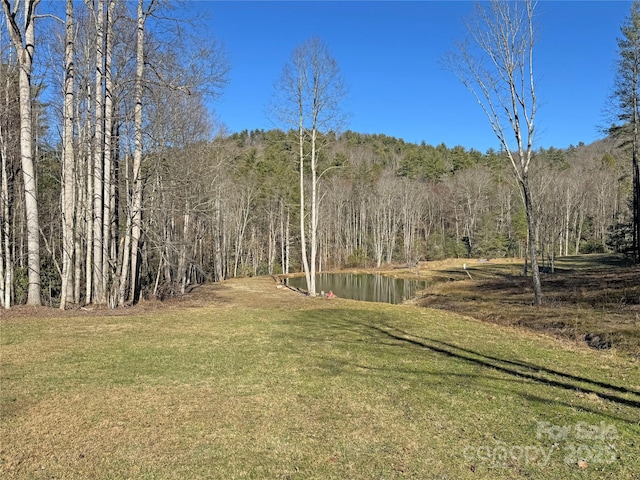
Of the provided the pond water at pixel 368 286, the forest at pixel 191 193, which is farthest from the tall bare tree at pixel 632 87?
the pond water at pixel 368 286

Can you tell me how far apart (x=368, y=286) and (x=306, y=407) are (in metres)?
27.5

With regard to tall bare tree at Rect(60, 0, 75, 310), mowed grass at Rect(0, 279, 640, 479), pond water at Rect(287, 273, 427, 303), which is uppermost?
tall bare tree at Rect(60, 0, 75, 310)

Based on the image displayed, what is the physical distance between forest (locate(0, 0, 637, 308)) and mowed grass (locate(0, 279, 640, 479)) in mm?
4746

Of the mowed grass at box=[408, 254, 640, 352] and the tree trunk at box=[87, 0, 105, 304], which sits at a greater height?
the tree trunk at box=[87, 0, 105, 304]

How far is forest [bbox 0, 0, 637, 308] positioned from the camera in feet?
35.3

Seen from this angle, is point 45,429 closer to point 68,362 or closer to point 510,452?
point 68,362

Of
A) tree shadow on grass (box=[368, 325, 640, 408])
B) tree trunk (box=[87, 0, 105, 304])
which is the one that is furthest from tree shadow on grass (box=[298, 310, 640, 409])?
tree trunk (box=[87, 0, 105, 304])

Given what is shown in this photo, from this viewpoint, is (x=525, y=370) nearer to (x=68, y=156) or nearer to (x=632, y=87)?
(x=68, y=156)

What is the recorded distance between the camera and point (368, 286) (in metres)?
31.5

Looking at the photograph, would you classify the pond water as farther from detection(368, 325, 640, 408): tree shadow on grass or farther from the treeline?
detection(368, 325, 640, 408): tree shadow on grass

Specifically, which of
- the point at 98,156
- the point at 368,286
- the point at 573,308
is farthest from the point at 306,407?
the point at 368,286

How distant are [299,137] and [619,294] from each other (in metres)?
13.2

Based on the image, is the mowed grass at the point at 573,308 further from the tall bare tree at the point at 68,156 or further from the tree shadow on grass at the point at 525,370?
the tall bare tree at the point at 68,156

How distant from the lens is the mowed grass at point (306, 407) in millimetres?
3170
